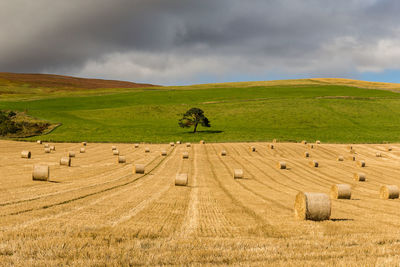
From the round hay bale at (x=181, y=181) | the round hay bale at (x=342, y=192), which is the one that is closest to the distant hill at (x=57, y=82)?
the round hay bale at (x=181, y=181)

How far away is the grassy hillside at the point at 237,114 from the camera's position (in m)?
65.2

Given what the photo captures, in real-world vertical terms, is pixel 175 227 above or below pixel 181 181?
above

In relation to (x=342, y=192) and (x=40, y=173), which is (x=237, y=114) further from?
(x=40, y=173)

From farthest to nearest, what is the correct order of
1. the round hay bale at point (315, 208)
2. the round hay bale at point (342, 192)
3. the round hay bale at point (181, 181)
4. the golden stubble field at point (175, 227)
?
the round hay bale at point (181, 181) → the round hay bale at point (342, 192) → the round hay bale at point (315, 208) → the golden stubble field at point (175, 227)

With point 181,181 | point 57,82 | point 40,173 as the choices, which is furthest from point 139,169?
point 57,82

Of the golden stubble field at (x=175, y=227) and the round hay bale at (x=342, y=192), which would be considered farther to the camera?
the round hay bale at (x=342, y=192)

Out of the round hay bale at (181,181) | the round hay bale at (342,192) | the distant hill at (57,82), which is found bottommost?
the round hay bale at (181,181)

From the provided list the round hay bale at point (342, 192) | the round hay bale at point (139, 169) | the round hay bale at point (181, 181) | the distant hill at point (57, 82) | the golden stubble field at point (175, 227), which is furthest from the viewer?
the distant hill at point (57, 82)

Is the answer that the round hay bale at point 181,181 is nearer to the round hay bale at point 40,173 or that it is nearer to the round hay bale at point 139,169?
the round hay bale at point 139,169

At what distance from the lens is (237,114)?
91.0 metres

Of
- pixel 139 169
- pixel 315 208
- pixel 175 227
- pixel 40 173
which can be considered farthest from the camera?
pixel 139 169

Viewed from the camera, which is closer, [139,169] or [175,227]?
[175,227]

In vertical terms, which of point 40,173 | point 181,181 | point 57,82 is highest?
point 57,82

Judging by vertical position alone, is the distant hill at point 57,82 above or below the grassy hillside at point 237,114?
above
